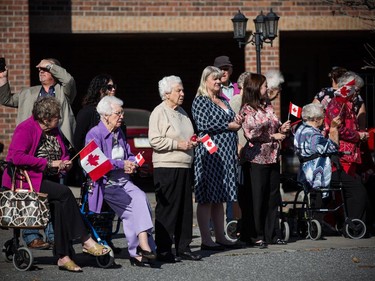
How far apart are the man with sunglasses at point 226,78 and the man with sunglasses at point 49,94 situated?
6.40 feet

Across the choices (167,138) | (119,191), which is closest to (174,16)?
(167,138)

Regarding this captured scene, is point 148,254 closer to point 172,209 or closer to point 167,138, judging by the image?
point 172,209

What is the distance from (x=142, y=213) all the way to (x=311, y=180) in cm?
271

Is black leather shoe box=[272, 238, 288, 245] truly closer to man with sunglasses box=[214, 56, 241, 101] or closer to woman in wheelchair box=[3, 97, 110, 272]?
man with sunglasses box=[214, 56, 241, 101]

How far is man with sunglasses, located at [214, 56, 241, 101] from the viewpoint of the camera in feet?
43.2

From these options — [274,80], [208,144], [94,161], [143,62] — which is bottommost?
[94,161]

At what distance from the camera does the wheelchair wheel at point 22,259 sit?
10224 millimetres

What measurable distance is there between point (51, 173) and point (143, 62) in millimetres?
14718

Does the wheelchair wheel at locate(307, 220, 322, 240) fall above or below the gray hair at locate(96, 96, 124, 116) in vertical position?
below

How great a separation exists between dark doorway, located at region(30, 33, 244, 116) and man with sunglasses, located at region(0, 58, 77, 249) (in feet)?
40.9

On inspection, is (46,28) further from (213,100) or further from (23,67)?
(213,100)

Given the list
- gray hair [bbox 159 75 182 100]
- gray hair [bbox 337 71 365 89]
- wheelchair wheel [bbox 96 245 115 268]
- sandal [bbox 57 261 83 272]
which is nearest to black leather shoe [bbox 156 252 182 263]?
wheelchair wheel [bbox 96 245 115 268]

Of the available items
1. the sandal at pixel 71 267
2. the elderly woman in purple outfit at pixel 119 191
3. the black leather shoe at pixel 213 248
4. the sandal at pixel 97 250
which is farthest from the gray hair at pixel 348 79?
the sandal at pixel 71 267

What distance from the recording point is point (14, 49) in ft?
62.1
